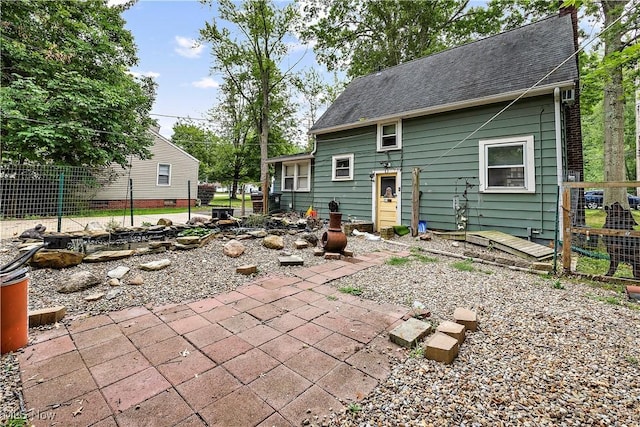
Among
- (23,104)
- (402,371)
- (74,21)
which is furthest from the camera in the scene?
(74,21)

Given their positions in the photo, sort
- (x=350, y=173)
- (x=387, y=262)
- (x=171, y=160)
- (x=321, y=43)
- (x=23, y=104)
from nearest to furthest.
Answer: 1. (x=387, y=262)
2. (x=23, y=104)
3. (x=350, y=173)
4. (x=321, y=43)
5. (x=171, y=160)

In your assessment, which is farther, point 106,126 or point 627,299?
point 106,126

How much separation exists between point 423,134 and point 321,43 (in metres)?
10.9

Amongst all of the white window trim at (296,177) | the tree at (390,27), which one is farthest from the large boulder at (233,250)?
the tree at (390,27)

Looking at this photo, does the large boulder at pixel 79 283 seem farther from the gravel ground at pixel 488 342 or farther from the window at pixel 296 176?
the window at pixel 296 176

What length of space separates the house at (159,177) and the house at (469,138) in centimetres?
986

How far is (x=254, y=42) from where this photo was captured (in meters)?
14.6

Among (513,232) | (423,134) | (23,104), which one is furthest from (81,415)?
(23,104)

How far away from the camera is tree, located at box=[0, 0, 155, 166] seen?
29.1 ft

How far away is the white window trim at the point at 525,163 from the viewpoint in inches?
238

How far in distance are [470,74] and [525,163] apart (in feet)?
10.3

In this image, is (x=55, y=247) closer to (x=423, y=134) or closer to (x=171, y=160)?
(x=423, y=134)

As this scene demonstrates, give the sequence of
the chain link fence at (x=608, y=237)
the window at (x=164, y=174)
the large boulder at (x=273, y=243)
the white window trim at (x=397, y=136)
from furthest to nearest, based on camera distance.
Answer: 1. the window at (x=164, y=174)
2. the white window trim at (x=397, y=136)
3. the large boulder at (x=273, y=243)
4. the chain link fence at (x=608, y=237)

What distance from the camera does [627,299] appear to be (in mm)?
3209
